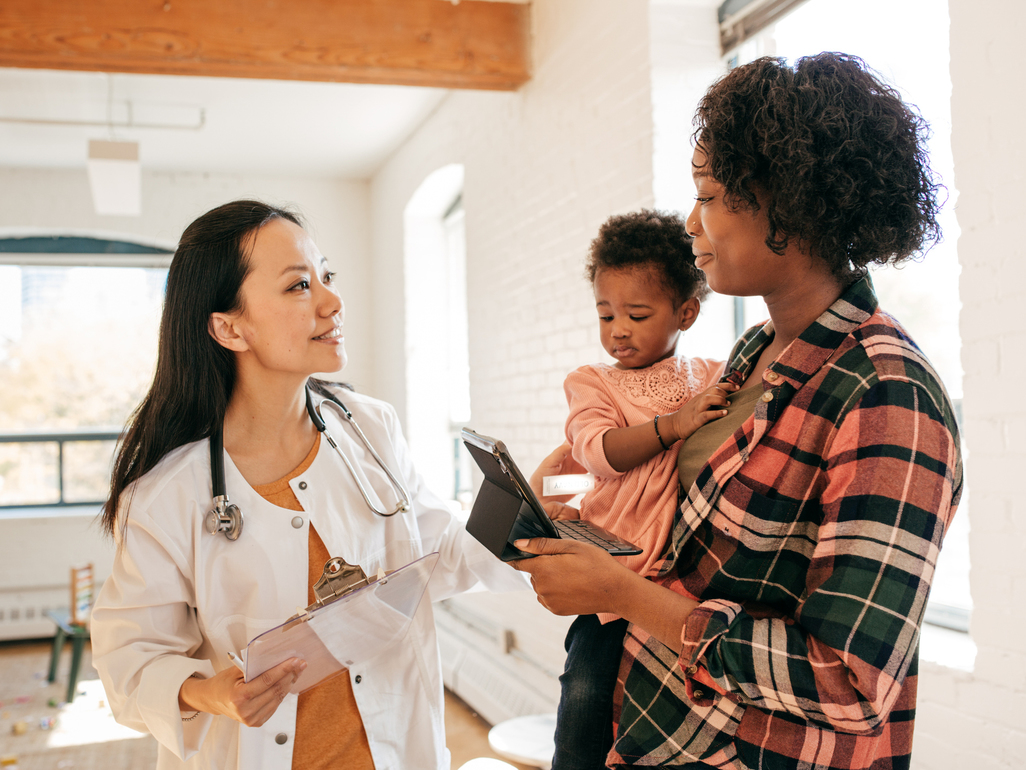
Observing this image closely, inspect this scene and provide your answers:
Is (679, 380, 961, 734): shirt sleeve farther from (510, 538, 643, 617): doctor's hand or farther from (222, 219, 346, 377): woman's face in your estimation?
(222, 219, 346, 377): woman's face

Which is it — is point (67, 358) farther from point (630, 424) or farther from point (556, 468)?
point (630, 424)

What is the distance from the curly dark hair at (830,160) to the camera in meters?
1.00

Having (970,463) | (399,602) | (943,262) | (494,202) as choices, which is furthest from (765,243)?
(494,202)

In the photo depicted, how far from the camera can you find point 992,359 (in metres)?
1.72

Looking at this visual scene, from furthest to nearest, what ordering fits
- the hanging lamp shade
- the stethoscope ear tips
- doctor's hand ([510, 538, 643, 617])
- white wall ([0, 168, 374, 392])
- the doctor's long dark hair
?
white wall ([0, 168, 374, 392])
the hanging lamp shade
the doctor's long dark hair
the stethoscope ear tips
doctor's hand ([510, 538, 643, 617])

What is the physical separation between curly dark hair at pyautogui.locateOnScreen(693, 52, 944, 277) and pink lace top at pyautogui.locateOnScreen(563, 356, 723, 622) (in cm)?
48

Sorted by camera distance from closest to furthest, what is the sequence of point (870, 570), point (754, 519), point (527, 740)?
point (870, 570) < point (754, 519) < point (527, 740)

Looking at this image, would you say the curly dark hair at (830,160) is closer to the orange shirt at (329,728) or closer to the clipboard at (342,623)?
the clipboard at (342,623)

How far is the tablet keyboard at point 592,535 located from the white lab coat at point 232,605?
0.28 metres

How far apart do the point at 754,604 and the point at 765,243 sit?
1.59 feet

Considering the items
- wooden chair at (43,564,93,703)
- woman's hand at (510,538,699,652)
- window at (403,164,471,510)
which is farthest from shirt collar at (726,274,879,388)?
wooden chair at (43,564,93,703)

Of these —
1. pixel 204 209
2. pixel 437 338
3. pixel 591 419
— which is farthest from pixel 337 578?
pixel 204 209

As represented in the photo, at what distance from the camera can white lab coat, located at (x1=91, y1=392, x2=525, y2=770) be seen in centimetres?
138

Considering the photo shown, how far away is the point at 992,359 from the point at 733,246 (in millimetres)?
960
